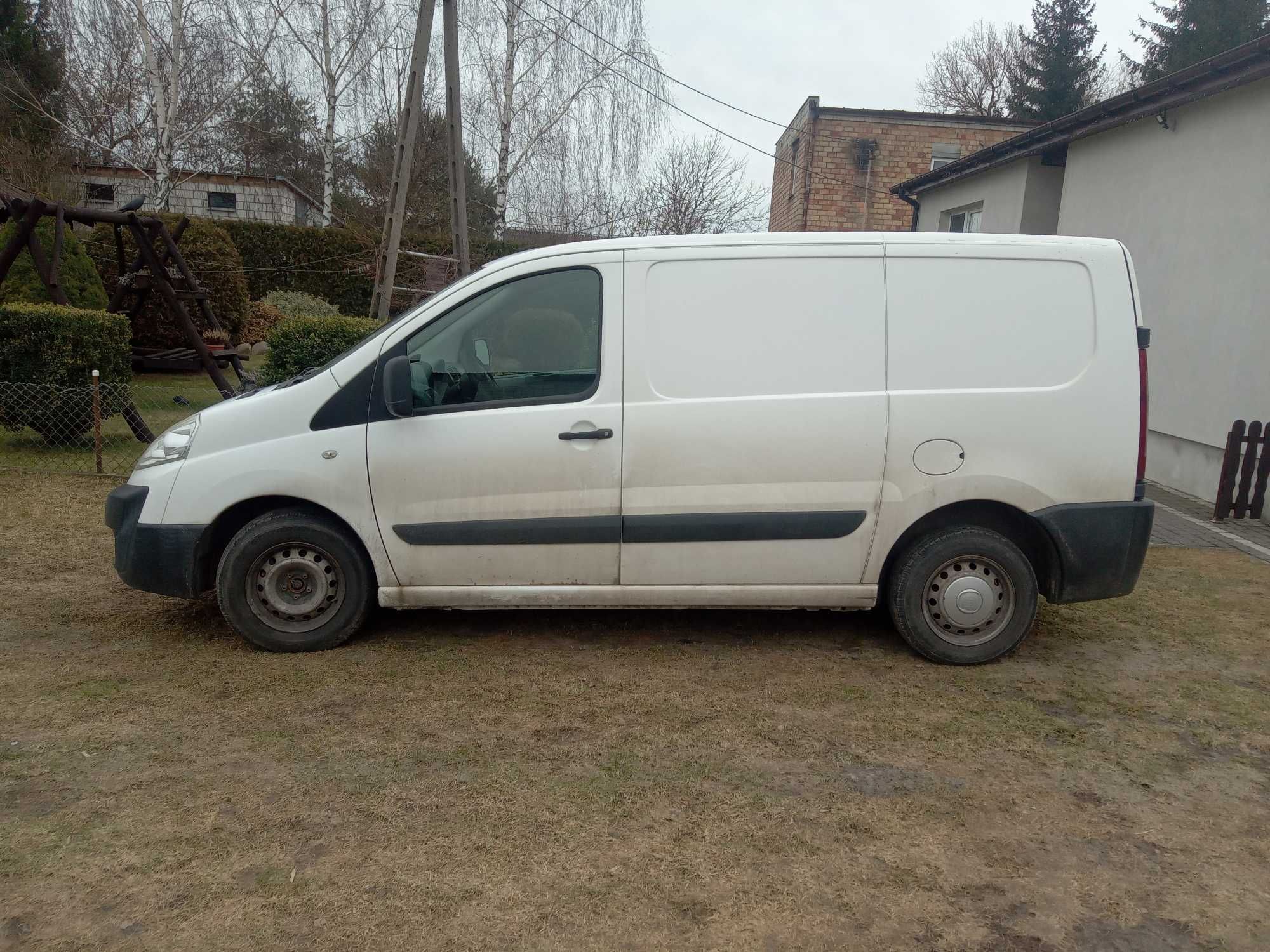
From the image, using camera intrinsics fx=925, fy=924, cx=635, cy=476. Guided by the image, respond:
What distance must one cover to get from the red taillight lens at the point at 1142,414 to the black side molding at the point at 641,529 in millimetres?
1347

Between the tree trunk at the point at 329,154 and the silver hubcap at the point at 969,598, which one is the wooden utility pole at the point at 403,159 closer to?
the silver hubcap at the point at 969,598

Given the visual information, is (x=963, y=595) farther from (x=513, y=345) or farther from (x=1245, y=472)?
(x=1245, y=472)

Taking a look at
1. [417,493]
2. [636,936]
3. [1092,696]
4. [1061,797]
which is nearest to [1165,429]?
[1092,696]

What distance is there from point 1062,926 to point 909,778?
0.86 meters

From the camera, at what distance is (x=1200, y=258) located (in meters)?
9.17

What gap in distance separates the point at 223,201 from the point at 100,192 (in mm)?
3851

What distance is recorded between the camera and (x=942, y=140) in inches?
842

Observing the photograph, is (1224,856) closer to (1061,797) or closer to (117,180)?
(1061,797)

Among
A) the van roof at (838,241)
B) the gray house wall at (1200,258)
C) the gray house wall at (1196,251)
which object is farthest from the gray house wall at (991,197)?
the van roof at (838,241)

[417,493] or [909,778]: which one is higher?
[417,493]

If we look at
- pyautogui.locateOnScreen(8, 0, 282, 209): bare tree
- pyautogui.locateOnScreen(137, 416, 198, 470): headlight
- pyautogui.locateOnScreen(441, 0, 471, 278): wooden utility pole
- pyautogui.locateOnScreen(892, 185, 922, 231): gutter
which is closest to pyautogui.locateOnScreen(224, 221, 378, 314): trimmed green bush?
pyautogui.locateOnScreen(8, 0, 282, 209): bare tree

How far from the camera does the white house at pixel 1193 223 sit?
327 inches

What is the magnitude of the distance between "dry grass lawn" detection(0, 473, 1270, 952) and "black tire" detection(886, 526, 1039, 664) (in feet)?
0.51

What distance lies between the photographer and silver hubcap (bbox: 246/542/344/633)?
453 cm
